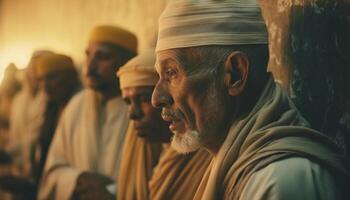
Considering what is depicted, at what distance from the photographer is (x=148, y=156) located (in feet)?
14.0

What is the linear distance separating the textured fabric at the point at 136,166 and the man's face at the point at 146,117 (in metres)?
0.18

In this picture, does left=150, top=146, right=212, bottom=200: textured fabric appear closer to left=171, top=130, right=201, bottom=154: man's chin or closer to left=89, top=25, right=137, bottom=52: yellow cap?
left=171, top=130, right=201, bottom=154: man's chin

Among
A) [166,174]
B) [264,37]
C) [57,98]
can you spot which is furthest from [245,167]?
[57,98]

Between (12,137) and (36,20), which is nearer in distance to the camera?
(12,137)

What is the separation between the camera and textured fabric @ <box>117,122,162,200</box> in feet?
13.8

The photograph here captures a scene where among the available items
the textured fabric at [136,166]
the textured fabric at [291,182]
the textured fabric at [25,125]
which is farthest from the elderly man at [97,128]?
the textured fabric at [291,182]

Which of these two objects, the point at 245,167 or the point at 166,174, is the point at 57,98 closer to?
the point at 166,174

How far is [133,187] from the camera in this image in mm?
4270

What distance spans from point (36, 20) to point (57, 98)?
1569 mm

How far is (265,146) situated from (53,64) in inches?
151

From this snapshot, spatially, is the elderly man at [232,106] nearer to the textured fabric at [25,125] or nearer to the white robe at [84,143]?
the white robe at [84,143]

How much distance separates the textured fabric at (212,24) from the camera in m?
2.91

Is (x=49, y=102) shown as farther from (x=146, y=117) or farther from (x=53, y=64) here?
(x=146, y=117)

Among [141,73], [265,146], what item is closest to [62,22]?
[141,73]
